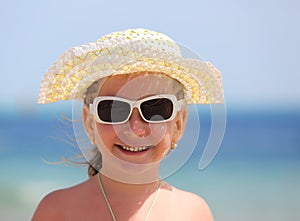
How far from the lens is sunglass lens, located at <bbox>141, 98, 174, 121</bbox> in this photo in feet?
5.00

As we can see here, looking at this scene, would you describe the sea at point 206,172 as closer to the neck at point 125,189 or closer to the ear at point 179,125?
the ear at point 179,125

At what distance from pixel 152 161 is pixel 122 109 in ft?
0.58

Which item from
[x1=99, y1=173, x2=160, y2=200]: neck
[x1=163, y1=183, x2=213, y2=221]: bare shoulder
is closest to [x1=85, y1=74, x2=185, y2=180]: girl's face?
[x1=99, y1=173, x2=160, y2=200]: neck

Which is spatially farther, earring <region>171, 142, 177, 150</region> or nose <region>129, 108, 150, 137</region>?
earring <region>171, 142, 177, 150</region>

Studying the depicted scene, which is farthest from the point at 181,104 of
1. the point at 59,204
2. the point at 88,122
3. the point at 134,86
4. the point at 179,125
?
the point at 59,204

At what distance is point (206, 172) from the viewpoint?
6430 millimetres

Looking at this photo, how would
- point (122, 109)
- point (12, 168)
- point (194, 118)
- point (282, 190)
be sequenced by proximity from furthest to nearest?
point (12, 168) < point (282, 190) < point (194, 118) < point (122, 109)

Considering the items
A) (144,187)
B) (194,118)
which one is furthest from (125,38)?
(144,187)

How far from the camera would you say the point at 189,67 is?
5.14ft

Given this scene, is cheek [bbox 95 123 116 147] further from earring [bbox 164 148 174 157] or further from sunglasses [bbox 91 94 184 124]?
earring [bbox 164 148 174 157]

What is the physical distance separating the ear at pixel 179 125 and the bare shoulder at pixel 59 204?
32 cm

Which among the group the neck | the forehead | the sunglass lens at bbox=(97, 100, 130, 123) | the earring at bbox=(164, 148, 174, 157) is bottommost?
the neck

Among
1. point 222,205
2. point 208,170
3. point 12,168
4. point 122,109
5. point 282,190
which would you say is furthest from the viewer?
point 12,168

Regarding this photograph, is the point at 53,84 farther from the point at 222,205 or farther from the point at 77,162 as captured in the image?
the point at 222,205
